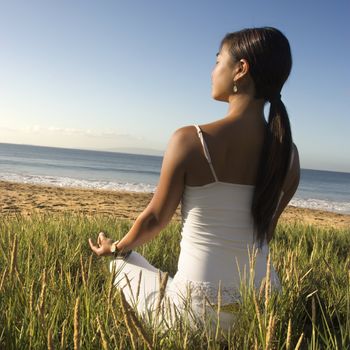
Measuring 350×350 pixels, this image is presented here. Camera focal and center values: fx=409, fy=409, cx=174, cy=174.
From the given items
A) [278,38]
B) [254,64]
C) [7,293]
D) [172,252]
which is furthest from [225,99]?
[172,252]

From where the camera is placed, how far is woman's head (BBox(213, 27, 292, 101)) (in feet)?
5.91

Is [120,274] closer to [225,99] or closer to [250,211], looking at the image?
[250,211]

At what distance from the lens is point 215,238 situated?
5.90ft

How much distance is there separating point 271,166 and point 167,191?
1.56 feet

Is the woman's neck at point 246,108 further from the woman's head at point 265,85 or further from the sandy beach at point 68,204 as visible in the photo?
the sandy beach at point 68,204

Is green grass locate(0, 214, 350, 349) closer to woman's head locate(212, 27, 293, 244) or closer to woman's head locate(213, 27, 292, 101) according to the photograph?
woman's head locate(212, 27, 293, 244)

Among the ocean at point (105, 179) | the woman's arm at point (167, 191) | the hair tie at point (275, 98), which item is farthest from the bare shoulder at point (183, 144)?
the ocean at point (105, 179)

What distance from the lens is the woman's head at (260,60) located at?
1.80 metres

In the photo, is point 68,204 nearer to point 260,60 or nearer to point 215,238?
point 215,238

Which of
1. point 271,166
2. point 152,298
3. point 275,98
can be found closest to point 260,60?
point 275,98

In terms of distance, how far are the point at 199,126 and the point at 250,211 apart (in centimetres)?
45

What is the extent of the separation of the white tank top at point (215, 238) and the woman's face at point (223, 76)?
0.45m

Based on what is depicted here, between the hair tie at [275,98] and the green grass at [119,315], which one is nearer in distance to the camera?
the green grass at [119,315]

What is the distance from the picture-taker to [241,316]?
1.69 meters
